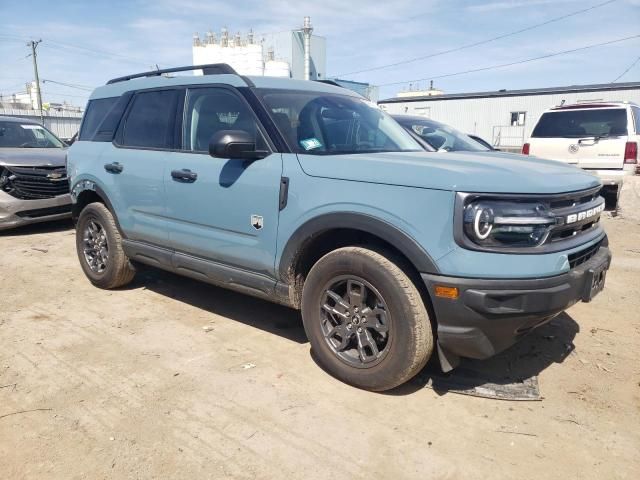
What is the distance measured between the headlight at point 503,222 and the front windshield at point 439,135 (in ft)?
16.3

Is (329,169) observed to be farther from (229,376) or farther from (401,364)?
(229,376)

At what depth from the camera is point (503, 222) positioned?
97.7 inches

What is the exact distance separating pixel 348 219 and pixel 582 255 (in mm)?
1326

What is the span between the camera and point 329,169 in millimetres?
3025

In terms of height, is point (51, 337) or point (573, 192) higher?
point (573, 192)

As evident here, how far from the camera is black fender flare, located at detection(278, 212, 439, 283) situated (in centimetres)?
263

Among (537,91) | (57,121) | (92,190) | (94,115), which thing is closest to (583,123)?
(94,115)

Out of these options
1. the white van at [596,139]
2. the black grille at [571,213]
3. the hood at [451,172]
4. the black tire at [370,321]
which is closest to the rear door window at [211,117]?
the hood at [451,172]

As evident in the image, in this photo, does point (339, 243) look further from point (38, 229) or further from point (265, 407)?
point (38, 229)

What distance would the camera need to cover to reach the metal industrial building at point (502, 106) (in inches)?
1097

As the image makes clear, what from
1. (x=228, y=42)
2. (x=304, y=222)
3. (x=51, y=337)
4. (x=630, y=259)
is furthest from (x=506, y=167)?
(x=228, y=42)

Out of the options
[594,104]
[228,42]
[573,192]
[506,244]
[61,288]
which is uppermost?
[228,42]

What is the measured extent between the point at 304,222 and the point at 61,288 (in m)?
3.22

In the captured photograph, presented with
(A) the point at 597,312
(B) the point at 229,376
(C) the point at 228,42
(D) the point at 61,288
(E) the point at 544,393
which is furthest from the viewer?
(C) the point at 228,42
